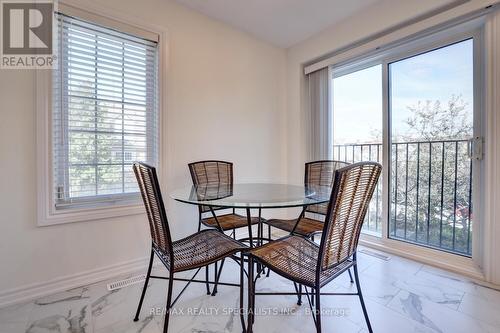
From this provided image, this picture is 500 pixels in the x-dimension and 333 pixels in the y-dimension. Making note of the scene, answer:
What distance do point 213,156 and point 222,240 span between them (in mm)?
1263

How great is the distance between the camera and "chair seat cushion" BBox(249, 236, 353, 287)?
44.3 inches

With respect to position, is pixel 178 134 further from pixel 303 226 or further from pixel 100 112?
pixel 303 226

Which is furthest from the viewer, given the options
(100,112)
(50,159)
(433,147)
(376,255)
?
(376,255)

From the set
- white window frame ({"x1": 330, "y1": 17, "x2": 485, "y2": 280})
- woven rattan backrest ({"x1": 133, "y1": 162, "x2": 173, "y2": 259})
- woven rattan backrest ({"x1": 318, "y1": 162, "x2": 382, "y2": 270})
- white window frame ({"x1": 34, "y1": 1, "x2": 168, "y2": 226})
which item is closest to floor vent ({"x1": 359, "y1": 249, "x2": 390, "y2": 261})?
white window frame ({"x1": 330, "y1": 17, "x2": 485, "y2": 280})

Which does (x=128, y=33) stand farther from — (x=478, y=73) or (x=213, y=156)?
(x=478, y=73)

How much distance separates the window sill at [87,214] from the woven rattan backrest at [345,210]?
169 cm

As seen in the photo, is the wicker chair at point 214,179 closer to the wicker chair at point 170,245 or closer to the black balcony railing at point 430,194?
the wicker chair at point 170,245

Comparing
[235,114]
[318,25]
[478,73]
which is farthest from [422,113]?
[235,114]

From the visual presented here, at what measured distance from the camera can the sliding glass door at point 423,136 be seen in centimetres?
208

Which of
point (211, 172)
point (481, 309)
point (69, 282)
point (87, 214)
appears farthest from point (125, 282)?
point (481, 309)

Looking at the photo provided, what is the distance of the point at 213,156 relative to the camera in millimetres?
2619

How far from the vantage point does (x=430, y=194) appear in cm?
236

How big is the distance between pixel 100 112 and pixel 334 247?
2.01 m

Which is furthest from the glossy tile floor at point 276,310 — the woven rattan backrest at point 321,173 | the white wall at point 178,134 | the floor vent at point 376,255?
the woven rattan backrest at point 321,173
